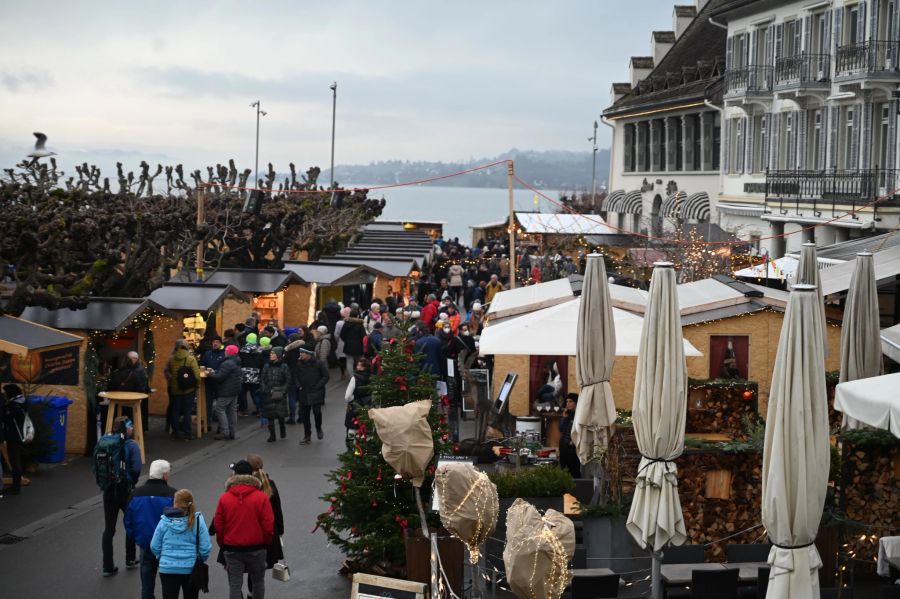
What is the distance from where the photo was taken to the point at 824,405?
9.09m

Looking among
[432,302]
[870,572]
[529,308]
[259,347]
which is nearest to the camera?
[870,572]

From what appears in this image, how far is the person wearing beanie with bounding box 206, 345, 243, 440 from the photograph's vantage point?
21.1 metres

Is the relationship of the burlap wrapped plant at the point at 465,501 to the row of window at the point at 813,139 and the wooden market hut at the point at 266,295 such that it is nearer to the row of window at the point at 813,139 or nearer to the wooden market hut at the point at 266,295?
the wooden market hut at the point at 266,295

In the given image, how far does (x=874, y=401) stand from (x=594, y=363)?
4.28 metres

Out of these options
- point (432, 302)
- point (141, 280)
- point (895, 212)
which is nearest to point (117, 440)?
point (141, 280)

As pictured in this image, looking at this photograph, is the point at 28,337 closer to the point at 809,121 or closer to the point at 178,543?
the point at 178,543

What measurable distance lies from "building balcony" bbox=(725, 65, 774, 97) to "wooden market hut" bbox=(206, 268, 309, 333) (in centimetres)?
1575

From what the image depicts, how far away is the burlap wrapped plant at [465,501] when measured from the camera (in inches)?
402

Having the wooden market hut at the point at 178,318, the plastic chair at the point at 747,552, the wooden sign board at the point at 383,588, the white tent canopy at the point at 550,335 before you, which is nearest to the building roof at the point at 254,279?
the wooden market hut at the point at 178,318

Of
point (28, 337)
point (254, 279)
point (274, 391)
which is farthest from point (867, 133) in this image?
point (28, 337)

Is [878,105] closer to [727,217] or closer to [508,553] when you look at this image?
[727,217]

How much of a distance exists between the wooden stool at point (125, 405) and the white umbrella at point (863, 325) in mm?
10085

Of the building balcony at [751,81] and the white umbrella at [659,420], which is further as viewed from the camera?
the building balcony at [751,81]

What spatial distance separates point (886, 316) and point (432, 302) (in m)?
11.5
